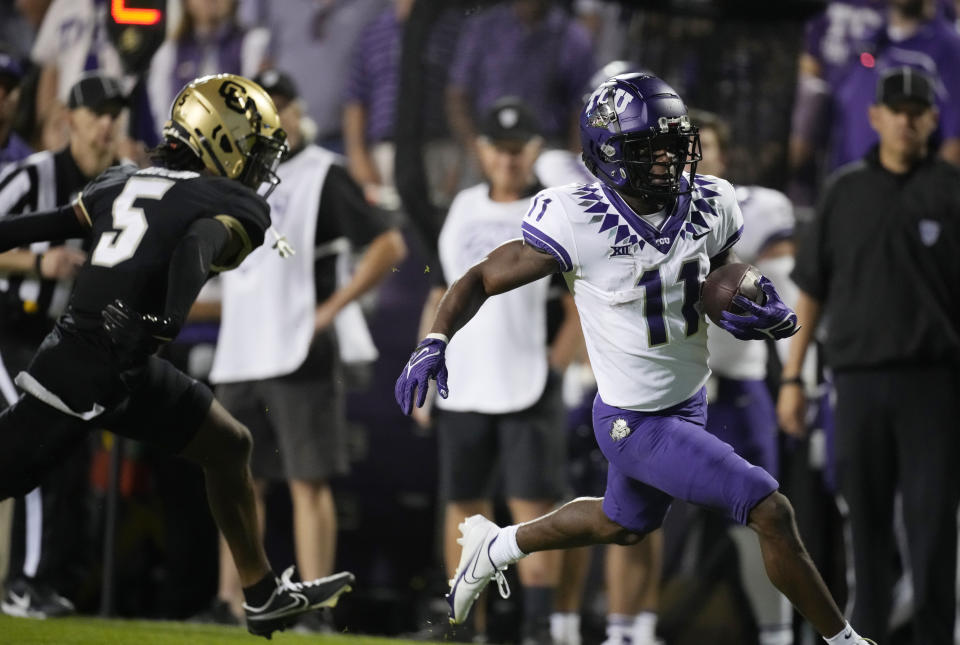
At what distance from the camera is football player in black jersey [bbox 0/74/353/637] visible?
147 inches

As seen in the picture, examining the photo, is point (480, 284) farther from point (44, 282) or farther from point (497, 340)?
point (44, 282)

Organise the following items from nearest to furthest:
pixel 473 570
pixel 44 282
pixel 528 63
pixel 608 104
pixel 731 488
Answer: pixel 731 488 → pixel 608 104 → pixel 473 570 → pixel 44 282 → pixel 528 63

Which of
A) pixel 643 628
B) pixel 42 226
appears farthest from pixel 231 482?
pixel 643 628

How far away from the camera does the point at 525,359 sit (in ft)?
17.6

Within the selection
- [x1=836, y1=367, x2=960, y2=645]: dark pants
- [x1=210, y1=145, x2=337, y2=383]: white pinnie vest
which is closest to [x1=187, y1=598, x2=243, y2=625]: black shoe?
[x1=210, y1=145, x2=337, y2=383]: white pinnie vest

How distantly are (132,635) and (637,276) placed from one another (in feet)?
7.68

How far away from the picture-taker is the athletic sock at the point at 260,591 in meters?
4.24

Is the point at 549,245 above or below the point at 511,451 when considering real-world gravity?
above

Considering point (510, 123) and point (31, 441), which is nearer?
point (31, 441)

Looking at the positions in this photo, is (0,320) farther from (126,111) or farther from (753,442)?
(753,442)

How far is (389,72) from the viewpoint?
574 centimetres

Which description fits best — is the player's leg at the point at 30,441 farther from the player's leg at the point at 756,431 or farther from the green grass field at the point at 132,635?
the player's leg at the point at 756,431

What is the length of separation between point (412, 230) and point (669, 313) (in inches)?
85.2

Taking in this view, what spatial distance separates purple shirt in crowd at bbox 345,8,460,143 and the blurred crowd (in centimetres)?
1
